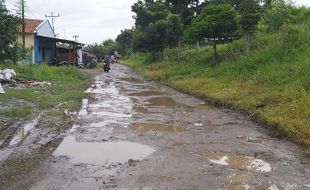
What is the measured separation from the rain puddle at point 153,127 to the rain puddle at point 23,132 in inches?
91.1

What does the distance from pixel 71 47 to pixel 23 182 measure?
115 ft

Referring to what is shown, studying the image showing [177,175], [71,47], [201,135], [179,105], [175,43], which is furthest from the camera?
[71,47]

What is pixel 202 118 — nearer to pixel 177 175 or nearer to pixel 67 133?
pixel 67 133

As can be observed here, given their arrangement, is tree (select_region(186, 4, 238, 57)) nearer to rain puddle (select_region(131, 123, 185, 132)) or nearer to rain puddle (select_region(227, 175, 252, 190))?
rain puddle (select_region(131, 123, 185, 132))

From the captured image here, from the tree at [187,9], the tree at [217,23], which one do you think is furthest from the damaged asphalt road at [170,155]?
the tree at [187,9]

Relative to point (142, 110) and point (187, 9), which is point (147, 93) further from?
point (187, 9)

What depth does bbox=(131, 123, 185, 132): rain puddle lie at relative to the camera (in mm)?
9320

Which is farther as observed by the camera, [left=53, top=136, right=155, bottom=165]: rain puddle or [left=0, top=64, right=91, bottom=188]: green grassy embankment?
[left=53, top=136, right=155, bottom=165]: rain puddle

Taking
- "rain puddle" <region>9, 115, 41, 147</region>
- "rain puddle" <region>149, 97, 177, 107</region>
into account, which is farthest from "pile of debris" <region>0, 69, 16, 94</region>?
"rain puddle" <region>9, 115, 41, 147</region>

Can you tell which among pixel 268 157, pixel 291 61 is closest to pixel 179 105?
pixel 291 61

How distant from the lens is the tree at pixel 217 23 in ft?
65.6

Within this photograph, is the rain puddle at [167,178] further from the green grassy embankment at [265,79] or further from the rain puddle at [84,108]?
the rain puddle at [84,108]

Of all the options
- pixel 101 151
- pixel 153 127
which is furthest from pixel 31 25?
pixel 101 151

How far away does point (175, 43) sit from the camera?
3388 cm
